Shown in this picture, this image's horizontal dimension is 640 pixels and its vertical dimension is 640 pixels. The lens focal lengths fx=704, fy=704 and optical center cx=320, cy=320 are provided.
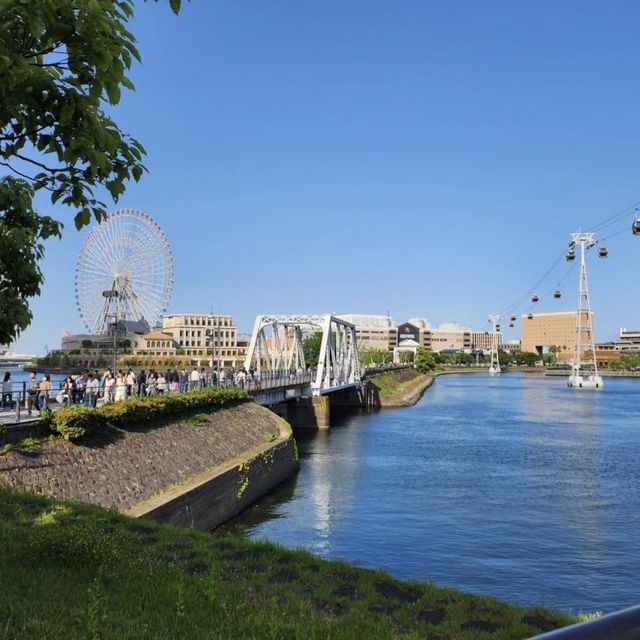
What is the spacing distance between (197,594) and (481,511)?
74.0 ft

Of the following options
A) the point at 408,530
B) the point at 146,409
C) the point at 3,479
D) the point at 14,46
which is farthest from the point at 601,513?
the point at 14,46

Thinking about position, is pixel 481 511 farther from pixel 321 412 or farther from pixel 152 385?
pixel 321 412

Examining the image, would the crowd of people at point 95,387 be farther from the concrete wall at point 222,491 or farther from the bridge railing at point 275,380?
the concrete wall at point 222,491

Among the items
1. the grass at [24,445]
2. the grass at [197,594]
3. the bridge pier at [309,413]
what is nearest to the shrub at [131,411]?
the grass at [24,445]

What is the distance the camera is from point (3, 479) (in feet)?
61.6

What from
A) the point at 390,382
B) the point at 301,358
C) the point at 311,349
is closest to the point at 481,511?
the point at 301,358

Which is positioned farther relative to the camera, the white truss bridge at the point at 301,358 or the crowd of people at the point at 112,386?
the white truss bridge at the point at 301,358

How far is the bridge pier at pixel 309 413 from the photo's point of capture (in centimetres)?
6925

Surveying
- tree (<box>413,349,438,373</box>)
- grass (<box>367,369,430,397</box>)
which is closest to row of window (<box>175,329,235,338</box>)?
tree (<box>413,349,438,373</box>)

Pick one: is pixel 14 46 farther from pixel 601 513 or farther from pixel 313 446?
pixel 313 446

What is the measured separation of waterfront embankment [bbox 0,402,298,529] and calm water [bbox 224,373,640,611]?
4.99 ft

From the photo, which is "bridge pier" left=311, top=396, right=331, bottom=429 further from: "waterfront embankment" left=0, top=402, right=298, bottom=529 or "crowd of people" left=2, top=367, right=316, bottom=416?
"waterfront embankment" left=0, top=402, right=298, bottom=529

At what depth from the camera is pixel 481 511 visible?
2978 cm

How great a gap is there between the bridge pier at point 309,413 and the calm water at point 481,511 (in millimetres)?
7857
